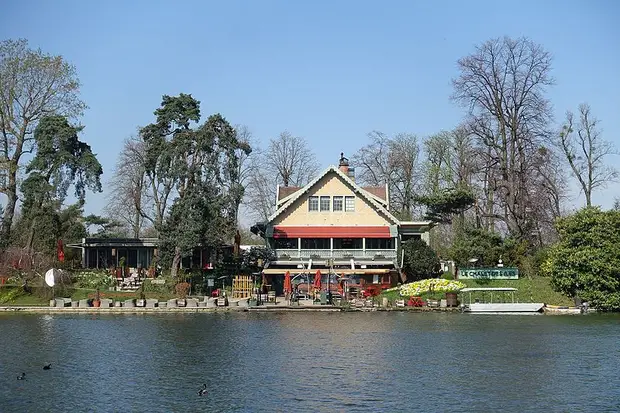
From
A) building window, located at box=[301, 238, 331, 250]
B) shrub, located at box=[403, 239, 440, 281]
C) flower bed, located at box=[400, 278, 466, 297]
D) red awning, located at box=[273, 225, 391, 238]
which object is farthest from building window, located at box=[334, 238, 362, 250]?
flower bed, located at box=[400, 278, 466, 297]

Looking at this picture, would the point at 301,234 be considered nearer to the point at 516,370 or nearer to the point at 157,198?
the point at 157,198

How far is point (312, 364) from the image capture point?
91.9 feet

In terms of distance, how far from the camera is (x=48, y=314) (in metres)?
45.7

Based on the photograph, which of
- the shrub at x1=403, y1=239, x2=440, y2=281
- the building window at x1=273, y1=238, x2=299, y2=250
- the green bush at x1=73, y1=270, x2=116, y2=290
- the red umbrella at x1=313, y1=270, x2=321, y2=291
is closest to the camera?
the red umbrella at x1=313, y1=270, x2=321, y2=291

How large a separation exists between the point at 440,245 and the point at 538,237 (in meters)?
22.6

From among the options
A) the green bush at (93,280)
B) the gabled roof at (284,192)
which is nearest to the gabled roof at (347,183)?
the gabled roof at (284,192)

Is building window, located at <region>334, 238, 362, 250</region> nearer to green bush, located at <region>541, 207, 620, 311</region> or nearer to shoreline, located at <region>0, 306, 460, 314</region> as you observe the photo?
shoreline, located at <region>0, 306, 460, 314</region>

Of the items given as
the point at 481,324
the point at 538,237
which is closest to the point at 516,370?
the point at 481,324

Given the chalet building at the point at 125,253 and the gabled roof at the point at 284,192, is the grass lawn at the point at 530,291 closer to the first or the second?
the gabled roof at the point at 284,192

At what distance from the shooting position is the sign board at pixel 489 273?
52625mm

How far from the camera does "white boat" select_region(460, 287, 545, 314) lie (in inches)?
1827

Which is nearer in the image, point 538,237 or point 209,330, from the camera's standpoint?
point 209,330

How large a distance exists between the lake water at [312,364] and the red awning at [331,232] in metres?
14.7

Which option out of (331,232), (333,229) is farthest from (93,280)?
(333,229)
